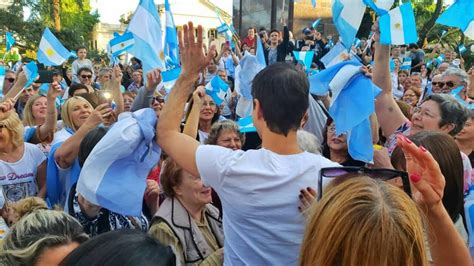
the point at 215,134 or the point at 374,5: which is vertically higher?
the point at 374,5

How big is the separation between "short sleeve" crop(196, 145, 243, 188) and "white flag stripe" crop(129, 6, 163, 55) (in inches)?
62.2

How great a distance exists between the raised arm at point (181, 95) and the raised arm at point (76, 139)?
108cm

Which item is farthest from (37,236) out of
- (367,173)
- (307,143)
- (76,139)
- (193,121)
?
(307,143)

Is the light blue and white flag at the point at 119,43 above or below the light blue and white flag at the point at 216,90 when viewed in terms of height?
above

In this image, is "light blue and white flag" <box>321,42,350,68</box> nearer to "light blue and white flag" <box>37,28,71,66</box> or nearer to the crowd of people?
the crowd of people

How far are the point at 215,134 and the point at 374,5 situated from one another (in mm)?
1471

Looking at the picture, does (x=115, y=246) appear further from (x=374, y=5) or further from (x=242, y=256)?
(x=374, y=5)

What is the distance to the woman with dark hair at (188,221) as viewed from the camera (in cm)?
225

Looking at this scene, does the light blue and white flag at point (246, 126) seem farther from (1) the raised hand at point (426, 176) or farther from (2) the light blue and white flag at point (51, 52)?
(2) the light blue and white flag at point (51, 52)

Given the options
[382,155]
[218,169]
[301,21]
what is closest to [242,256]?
[218,169]

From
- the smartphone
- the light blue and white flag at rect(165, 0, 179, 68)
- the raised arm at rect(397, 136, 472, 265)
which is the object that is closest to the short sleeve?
the raised arm at rect(397, 136, 472, 265)

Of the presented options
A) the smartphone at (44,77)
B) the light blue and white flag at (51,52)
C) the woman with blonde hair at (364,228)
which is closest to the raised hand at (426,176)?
the woman with blonde hair at (364,228)

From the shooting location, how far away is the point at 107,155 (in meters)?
2.06

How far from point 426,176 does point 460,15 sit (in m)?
2.54
